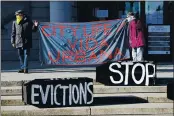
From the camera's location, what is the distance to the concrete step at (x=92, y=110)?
28.9ft

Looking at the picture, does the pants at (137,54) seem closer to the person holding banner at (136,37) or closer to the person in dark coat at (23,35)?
the person holding banner at (136,37)

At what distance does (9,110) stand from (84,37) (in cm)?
433

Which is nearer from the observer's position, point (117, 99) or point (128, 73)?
point (117, 99)

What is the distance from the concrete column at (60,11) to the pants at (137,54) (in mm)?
3494

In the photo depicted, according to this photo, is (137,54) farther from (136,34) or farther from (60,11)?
(60,11)

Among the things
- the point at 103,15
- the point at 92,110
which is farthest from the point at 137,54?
the point at 103,15

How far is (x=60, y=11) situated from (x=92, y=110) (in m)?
6.74

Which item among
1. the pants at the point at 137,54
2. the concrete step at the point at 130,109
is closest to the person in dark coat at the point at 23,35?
the pants at the point at 137,54

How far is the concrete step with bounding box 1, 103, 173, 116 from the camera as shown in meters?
8.80

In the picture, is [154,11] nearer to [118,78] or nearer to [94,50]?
[94,50]

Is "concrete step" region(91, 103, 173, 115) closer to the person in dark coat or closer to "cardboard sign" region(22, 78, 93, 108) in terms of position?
"cardboard sign" region(22, 78, 93, 108)

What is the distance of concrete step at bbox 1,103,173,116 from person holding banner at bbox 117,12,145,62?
3.19m

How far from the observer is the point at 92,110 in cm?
888

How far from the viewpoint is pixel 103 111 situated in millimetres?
8898
